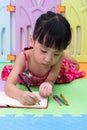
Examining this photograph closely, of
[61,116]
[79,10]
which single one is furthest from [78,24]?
[61,116]

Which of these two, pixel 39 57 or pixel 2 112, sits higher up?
→ pixel 39 57

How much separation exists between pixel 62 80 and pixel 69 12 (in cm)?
Answer: 70

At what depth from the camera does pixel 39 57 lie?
1.24 metres

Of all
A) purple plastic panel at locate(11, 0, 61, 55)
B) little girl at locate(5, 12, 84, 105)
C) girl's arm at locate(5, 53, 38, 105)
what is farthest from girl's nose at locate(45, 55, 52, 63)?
purple plastic panel at locate(11, 0, 61, 55)

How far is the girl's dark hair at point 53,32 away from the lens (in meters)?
1.18

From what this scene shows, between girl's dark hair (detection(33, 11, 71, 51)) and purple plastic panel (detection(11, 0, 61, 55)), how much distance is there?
90 cm

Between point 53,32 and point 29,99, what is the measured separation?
0.88ft

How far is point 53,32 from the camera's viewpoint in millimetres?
1188

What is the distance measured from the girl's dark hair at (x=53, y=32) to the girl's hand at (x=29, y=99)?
0.20m

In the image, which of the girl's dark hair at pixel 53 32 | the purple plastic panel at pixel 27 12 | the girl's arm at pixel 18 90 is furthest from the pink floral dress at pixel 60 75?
the purple plastic panel at pixel 27 12

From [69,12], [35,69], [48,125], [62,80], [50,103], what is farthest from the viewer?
[69,12]

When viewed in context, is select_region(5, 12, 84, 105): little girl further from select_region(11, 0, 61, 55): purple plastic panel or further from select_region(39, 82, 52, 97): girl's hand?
select_region(11, 0, 61, 55): purple plastic panel

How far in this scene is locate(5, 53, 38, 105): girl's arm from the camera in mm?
1112

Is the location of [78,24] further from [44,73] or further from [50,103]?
[50,103]
